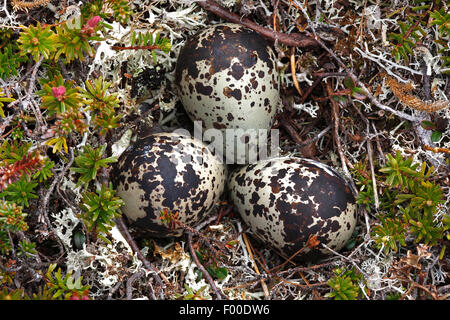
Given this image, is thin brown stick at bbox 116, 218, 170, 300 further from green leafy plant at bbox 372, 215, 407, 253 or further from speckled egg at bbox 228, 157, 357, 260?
green leafy plant at bbox 372, 215, 407, 253

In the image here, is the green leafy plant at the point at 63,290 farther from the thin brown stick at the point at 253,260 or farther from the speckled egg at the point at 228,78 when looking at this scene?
the speckled egg at the point at 228,78

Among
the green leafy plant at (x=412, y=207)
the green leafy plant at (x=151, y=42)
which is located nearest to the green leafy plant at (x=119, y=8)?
the green leafy plant at (x=151, y=42)

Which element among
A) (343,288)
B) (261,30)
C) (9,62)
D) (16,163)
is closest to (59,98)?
(16,163)

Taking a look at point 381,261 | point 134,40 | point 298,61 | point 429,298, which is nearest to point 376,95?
point 298,61

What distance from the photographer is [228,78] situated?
2225 millimetres

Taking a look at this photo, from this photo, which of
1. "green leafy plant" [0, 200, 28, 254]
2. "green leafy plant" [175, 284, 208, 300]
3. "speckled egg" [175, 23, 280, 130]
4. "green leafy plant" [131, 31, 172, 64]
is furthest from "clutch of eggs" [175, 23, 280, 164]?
"green leafy plant" [0, 200, 28, 254]

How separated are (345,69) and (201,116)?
0.79 m

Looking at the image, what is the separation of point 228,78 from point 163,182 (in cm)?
60

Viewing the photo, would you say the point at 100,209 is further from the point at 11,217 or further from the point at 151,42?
the point at 151,42

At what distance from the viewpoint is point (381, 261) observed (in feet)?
7.16

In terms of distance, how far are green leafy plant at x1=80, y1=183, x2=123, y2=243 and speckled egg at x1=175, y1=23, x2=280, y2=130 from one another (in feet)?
2.13

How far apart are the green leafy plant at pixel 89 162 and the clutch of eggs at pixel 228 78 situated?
0.56 metres

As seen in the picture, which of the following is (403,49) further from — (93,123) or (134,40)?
(93,123)

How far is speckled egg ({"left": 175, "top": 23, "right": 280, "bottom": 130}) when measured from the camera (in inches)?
88.0
